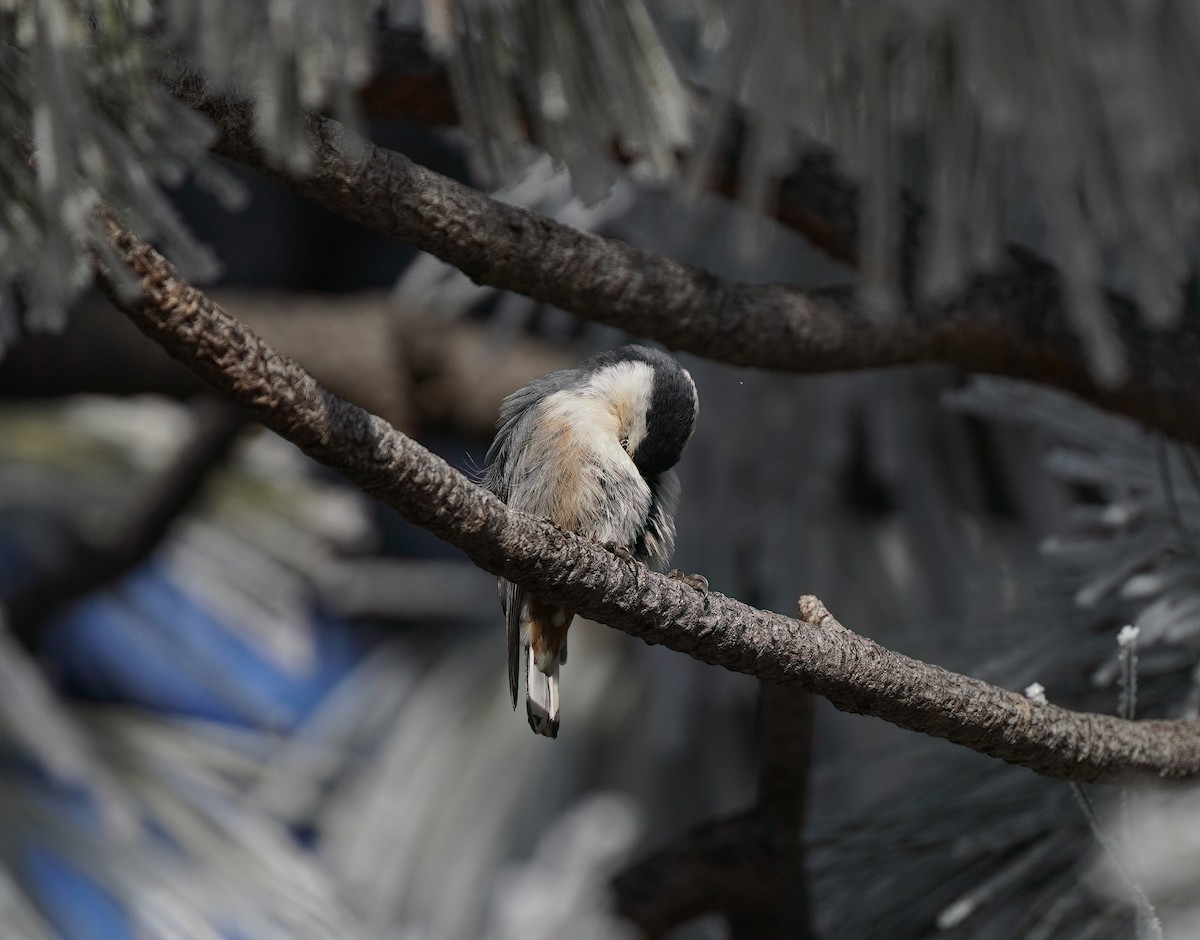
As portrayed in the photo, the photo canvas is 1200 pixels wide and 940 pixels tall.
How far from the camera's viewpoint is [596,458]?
100 cm

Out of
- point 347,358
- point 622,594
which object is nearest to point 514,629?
point 622,594

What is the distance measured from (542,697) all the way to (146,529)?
1025 millimetres

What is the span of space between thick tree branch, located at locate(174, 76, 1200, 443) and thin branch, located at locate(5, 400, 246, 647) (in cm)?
114

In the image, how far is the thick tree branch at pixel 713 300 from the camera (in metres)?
0.77

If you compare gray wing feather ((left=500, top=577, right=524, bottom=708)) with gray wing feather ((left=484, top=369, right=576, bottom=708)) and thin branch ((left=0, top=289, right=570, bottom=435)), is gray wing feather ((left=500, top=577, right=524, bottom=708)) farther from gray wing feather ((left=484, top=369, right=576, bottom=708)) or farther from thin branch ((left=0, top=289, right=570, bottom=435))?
thin branch ((left=0, top=289, right=570, bottom=435))

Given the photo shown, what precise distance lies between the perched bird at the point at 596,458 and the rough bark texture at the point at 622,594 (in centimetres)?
21

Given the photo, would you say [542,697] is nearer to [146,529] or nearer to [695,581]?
[695,581]

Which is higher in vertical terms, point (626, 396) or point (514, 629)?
point (626, 396)

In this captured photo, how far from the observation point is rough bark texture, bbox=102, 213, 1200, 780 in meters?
0.65

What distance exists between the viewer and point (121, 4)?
675 millimetres

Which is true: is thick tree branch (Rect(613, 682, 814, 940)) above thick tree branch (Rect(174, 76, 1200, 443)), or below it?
below

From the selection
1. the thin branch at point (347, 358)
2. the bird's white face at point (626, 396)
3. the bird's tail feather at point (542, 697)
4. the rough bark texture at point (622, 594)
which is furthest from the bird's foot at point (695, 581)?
the thin branch at point (347, 358)

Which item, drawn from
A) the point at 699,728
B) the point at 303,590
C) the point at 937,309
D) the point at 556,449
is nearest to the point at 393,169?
the point at 556,449

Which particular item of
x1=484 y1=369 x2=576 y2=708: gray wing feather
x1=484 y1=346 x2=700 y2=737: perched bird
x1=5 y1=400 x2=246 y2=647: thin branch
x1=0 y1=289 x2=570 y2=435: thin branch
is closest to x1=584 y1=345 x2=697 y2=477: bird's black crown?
x1=484 y1=346 x2=700 y2=737: perched bird
